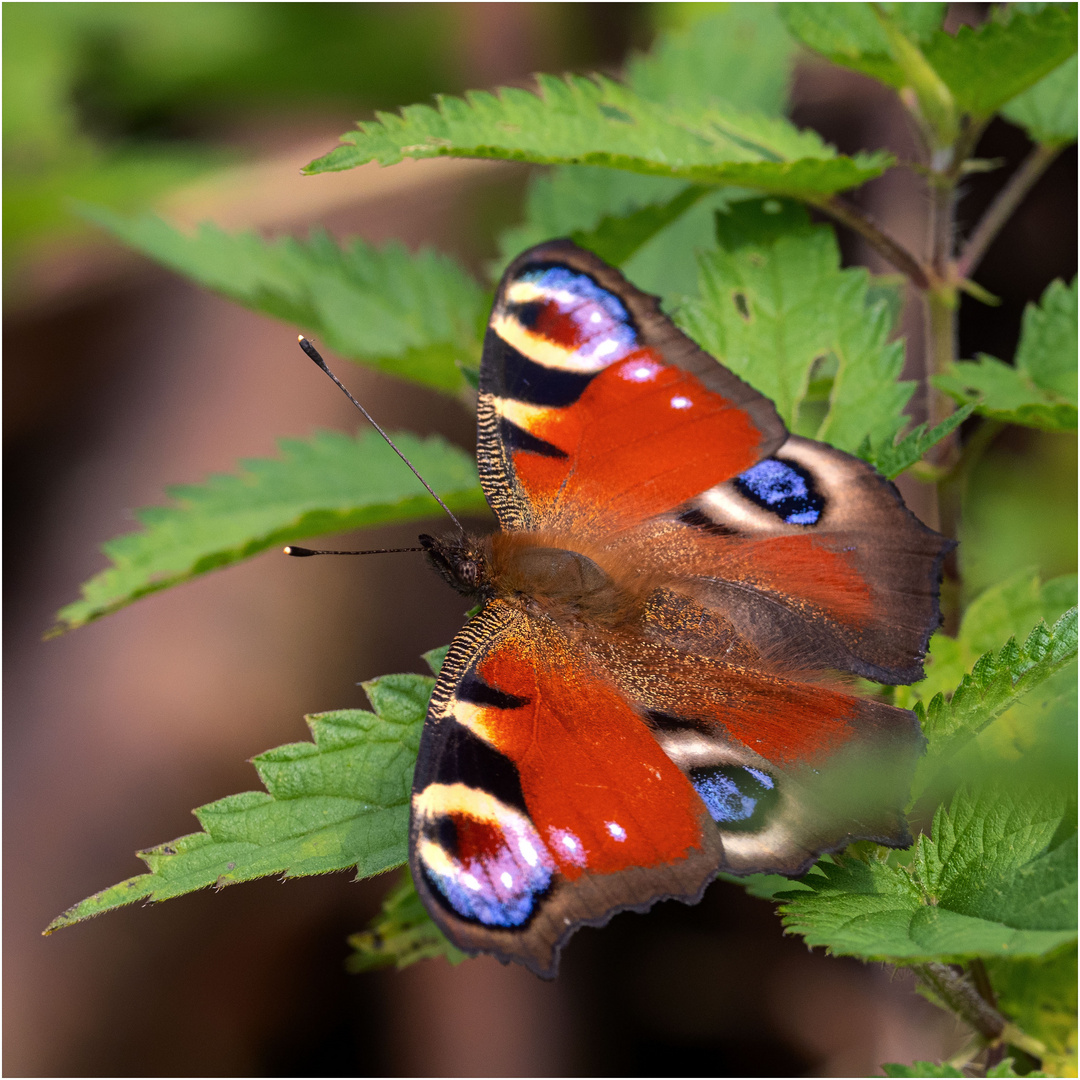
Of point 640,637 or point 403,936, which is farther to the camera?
point 403,936

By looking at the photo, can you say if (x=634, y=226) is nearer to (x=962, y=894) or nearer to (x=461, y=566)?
(x=461, y=566)

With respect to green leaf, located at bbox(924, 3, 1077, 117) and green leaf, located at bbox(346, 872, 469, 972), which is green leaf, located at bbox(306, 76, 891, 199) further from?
green leaf, located at bbox(346, 872, 469, 972)

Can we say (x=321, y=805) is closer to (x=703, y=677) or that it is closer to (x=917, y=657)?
(x=703, y=677)

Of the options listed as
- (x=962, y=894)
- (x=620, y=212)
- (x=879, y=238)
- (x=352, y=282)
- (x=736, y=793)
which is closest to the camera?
(x=962, y=894)

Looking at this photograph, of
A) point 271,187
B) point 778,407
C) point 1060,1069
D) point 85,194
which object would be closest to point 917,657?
point 778,407

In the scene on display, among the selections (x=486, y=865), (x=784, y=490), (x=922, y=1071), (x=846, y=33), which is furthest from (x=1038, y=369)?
(x=486, y=865)

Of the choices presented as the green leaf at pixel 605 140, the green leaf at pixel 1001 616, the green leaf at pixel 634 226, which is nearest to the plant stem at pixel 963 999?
the green leaf at pixel 1001 616
